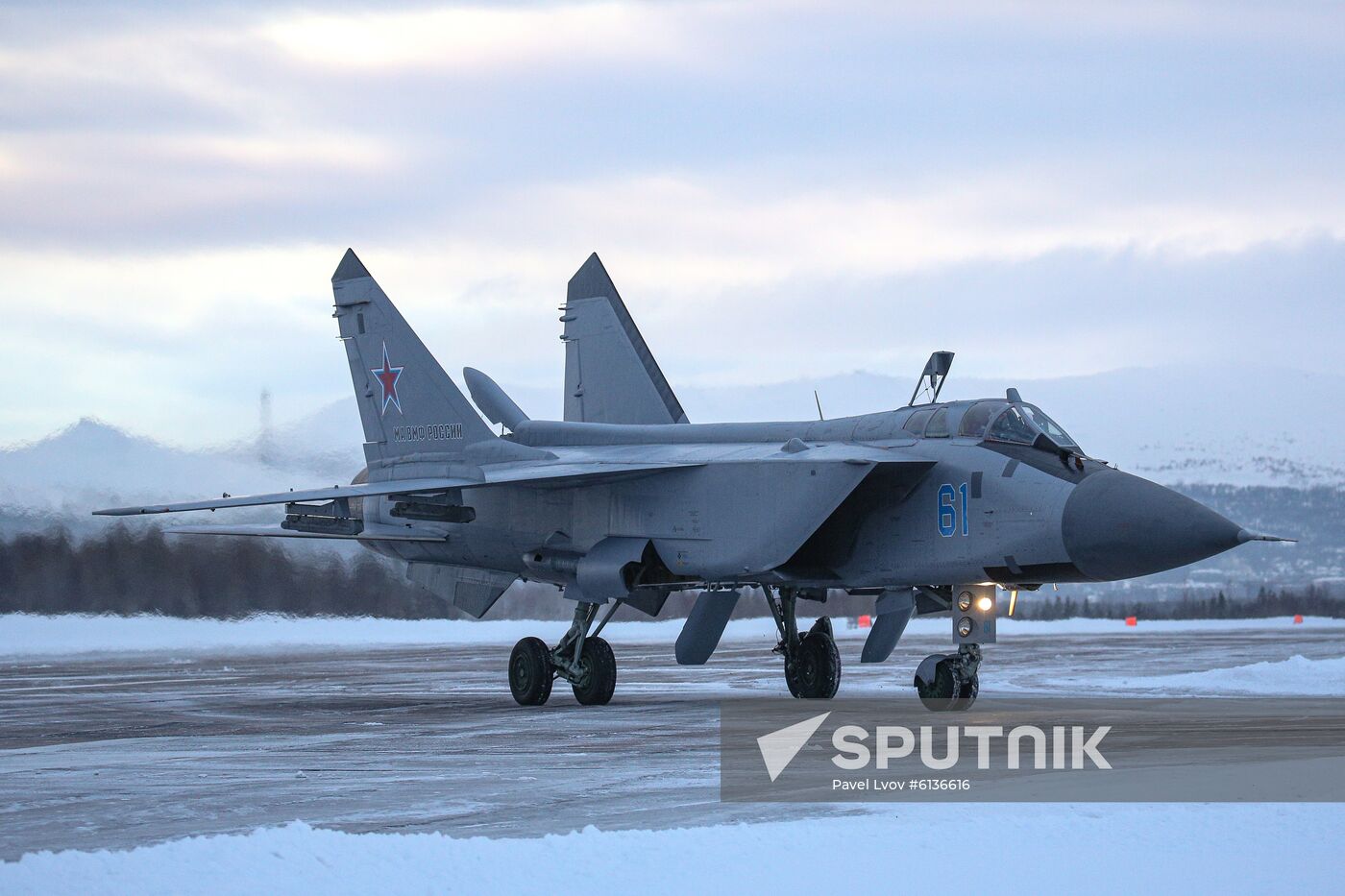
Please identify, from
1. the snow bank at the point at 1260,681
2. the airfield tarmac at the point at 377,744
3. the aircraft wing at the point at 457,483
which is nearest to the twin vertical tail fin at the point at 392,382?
the aircraft wing at the point at 457,483

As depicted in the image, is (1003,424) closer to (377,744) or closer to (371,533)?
(377,744)

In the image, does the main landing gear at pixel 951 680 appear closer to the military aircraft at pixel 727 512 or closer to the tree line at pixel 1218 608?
the military aircraft at pixel 727 512

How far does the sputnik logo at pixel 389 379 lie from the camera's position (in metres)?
18.3

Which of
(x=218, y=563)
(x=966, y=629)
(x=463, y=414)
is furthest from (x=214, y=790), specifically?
(x=218, y=563)

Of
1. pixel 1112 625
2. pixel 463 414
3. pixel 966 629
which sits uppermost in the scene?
pixel 463 414

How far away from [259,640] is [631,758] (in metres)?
18.6

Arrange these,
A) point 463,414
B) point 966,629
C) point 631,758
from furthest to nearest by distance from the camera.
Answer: point 463,414 < point 966,629 < point 631,758

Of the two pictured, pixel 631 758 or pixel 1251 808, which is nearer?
pixel 1251 808

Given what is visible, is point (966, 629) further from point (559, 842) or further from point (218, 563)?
point (218, 563)

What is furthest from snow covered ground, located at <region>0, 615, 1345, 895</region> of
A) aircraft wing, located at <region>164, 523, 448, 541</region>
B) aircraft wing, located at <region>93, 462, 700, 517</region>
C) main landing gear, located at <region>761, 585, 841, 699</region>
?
aircraft wing, located at <region>93, 462, 700, 517</region>

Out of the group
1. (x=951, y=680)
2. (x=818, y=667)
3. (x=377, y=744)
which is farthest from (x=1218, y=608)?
(x=377, y=744)

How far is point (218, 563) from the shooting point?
87.1 feet

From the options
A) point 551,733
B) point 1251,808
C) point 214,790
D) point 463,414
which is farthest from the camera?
point 463,414

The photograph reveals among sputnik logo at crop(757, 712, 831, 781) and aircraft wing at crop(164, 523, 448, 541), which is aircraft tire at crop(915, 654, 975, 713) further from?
aircraft wing at crop(164, 523, 448, 541)
